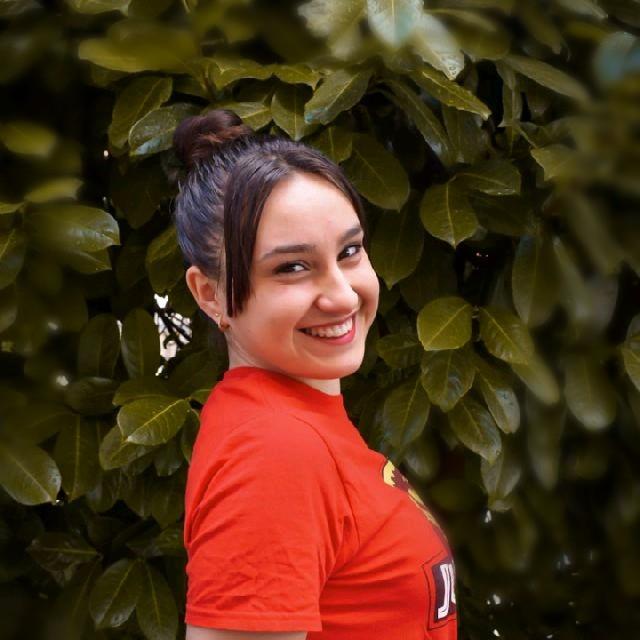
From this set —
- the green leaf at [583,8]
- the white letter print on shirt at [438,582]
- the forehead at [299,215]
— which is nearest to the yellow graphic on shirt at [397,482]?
the white letter print on shirt at [438,582]

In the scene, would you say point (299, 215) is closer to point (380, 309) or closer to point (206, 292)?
point (206, 292)

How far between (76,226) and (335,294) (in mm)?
488

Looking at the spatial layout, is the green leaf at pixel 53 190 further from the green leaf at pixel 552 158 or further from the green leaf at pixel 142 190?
the green leaf at pixel 552 158

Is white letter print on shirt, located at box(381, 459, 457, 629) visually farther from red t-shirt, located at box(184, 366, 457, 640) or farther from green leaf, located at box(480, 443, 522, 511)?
green leaf, located at box(480, 443, 522, 511)

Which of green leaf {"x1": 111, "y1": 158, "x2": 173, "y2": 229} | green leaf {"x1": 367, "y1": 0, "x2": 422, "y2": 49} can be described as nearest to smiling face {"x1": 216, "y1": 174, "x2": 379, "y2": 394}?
green leaf {"x1": 367, "y1": 0, "x2": 422, "y2": 49}

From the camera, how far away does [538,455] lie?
1.41m

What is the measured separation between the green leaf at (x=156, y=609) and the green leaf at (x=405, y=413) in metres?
0.38

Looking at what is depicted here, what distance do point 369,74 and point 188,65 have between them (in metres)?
0.23

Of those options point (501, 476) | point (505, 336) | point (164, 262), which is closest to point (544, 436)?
point (501, 476)

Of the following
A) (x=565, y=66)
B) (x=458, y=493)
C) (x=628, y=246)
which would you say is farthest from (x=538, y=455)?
(x=628, y=246)

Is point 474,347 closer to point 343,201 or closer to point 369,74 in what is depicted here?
point 369,74

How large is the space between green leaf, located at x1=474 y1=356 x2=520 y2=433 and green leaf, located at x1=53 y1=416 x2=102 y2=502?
52 centimetres

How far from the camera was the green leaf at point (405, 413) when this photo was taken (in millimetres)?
1318

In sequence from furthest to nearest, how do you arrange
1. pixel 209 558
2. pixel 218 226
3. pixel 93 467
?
pixel 93 467 < pixel 218 226 < pixel 209 558
